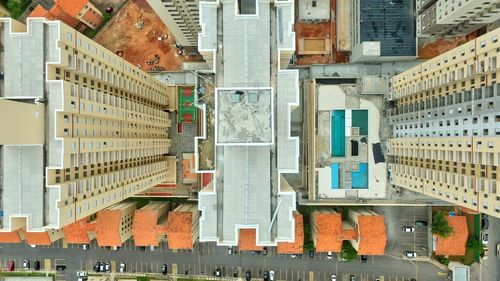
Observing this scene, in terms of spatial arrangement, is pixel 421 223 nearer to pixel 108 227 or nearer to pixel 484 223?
pixel 484 223

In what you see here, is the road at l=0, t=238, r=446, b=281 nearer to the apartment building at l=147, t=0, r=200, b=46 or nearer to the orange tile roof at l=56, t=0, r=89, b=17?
the apartment building at l=147, t=0, r=200, b=46

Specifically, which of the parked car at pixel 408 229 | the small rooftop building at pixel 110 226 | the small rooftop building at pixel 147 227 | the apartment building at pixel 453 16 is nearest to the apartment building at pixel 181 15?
the small rooftop building at pixel 147 227

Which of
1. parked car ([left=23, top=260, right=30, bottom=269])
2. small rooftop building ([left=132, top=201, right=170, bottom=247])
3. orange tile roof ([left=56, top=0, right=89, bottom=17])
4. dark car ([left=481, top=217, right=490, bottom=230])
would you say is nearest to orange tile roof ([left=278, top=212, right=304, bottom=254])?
small rooftop building ([left=132, top=201, right=170, bottom=247])

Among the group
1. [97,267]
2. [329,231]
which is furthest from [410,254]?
[97,267]

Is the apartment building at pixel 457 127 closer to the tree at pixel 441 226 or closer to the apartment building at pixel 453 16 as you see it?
the apartment building at pixel 453 16

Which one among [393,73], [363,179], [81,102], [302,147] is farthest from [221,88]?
[393,73]
